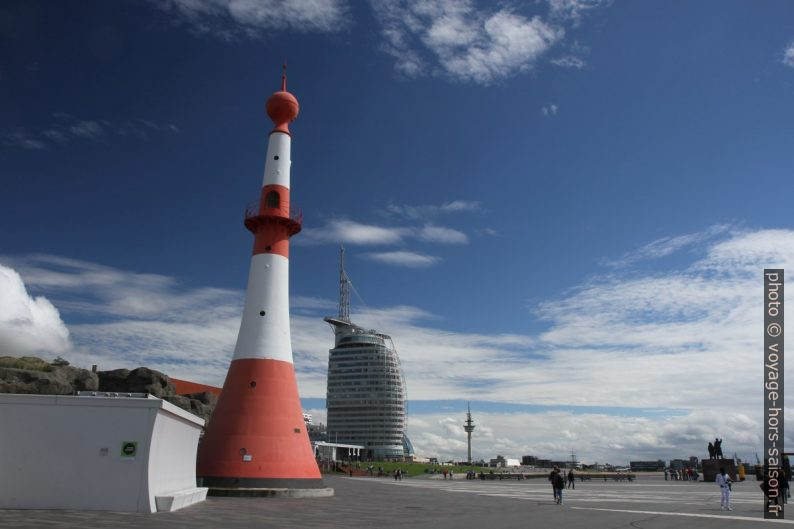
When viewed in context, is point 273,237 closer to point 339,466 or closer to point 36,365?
point 36,365

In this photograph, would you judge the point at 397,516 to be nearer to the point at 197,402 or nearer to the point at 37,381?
the point at 37,381

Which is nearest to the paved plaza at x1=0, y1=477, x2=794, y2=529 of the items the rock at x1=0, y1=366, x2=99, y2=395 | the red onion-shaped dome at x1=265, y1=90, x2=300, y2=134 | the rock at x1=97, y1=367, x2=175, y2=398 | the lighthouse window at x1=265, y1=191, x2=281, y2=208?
the lighthouse window at x1=265, y1=191, x2=281, y2=208

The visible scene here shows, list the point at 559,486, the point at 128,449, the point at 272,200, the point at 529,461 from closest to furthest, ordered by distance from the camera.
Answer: the point at 128,449
the point at 559,486
the point at 272,200
the point at 529,461

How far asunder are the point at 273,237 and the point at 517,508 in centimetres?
1465

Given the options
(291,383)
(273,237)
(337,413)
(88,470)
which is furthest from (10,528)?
(337,413)

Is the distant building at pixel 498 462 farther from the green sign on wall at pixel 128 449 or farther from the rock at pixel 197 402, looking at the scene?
the green sign on wall at pixel 128 449

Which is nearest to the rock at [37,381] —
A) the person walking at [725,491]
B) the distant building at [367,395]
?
the person walking at [725,491]

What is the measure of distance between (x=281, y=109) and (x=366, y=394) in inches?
5370

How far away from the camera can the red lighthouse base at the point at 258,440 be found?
2203 centimetres

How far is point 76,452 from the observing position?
1490 cm

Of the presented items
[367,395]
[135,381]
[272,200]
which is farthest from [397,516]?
[367,395]

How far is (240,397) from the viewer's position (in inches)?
907

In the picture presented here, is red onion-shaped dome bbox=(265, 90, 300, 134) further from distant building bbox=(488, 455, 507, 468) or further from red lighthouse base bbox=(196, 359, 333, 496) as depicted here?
distant building bbox=(488, 455, 507, 468)

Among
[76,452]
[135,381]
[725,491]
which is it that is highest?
[76,452]
